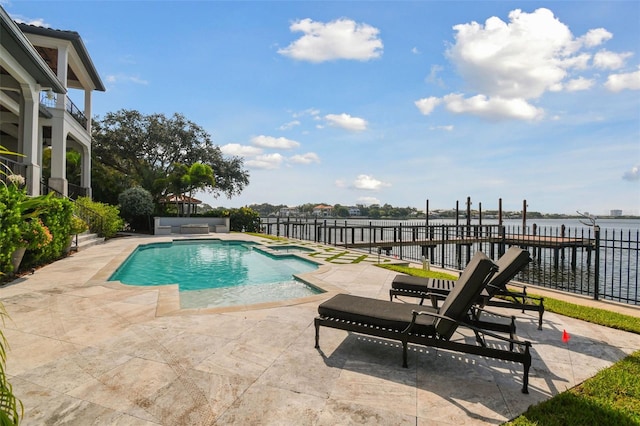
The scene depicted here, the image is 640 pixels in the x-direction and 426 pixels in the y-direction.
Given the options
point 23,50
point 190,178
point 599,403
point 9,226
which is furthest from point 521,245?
point 23,50

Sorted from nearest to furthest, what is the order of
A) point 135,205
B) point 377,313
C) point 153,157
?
point 377,313
point 135,205
point 153,157

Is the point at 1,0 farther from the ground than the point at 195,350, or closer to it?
farther from the ground

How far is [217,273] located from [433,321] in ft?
26.1

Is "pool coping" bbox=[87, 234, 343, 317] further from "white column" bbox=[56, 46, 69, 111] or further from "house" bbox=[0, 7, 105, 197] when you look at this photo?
"white column" bbox=[56, 46, 69, 111]

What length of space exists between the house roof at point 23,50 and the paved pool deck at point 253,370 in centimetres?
823

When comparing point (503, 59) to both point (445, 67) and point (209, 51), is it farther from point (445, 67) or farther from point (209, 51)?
point (209, 51)

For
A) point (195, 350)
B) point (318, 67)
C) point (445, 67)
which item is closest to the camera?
point (195, 350)

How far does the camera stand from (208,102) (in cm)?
1619

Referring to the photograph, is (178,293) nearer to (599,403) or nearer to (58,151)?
(599,403)

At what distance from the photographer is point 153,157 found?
99.0 ft

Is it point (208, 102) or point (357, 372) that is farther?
point (208, 102)

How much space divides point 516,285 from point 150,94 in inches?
664

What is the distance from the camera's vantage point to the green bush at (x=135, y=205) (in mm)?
21484

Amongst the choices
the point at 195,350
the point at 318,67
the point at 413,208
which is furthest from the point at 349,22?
the point at 413,208
